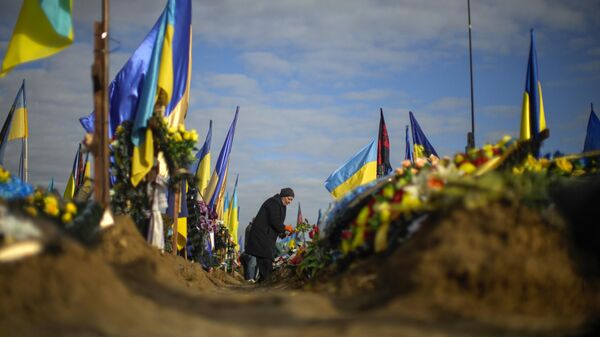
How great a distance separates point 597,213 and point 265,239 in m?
10.1

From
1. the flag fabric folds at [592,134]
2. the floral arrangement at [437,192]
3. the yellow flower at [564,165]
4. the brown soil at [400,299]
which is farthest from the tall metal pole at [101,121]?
the flag fabric folds at [592,134]

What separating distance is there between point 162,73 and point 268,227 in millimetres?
4774

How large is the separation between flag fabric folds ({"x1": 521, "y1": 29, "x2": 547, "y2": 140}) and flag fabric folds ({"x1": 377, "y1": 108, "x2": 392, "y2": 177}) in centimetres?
529

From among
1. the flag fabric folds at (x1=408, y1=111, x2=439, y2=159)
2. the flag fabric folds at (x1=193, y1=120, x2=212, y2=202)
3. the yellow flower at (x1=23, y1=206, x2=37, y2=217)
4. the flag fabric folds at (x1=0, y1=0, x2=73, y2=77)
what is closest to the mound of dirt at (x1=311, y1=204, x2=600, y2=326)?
the yellow flower at (x1=23, y1=206, x2=37, y2=217)

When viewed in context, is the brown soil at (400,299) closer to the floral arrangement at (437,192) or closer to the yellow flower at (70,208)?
the floral arrangement at (437,192)

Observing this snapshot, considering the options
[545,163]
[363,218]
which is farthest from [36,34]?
[545,163]

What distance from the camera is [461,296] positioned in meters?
5.14

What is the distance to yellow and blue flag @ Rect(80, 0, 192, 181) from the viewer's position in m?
10.4

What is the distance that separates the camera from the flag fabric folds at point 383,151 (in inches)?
724

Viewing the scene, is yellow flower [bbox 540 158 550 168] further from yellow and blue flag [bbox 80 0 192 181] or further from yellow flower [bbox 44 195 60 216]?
yellow flower [bbox 44 195 60 216]

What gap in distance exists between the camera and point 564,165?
27.0 feet

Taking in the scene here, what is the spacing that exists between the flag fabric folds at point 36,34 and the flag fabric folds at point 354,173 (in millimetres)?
11091

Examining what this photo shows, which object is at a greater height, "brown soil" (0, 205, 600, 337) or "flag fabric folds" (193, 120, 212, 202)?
"flag fabric folds" (193, 120, 212, 202)

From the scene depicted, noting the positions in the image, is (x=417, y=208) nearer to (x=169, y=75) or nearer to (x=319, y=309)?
(x=319, y=309)
